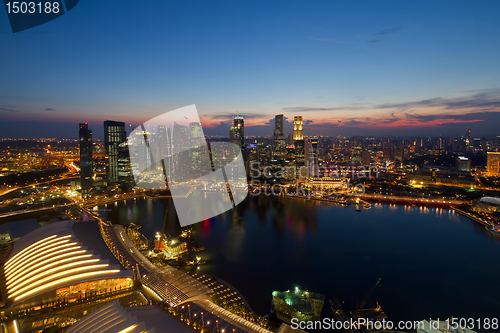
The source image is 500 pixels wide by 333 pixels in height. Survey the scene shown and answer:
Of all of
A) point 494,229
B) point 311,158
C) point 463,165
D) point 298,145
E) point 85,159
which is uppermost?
point 298,145

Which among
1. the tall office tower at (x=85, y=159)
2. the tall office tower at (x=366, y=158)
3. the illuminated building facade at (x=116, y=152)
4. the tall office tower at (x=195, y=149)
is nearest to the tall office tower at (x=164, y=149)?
the tall office tower at (x=195, y=149)

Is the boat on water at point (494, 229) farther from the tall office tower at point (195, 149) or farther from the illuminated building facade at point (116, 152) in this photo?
the illuminated building facade at point (116, 152)

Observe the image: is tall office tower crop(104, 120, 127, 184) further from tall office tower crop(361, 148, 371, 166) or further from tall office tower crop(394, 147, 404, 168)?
tall office tower crop(394, 147, 404, 168)

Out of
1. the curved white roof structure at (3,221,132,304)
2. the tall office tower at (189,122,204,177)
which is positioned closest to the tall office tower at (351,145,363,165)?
the tall office tower at (189,122,204,177)

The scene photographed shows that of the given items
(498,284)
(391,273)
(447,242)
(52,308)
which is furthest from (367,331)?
(447,242)

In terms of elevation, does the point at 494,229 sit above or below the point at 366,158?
below

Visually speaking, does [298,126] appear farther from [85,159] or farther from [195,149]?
[85,159]

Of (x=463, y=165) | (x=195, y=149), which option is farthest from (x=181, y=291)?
(x=463, y=165)
